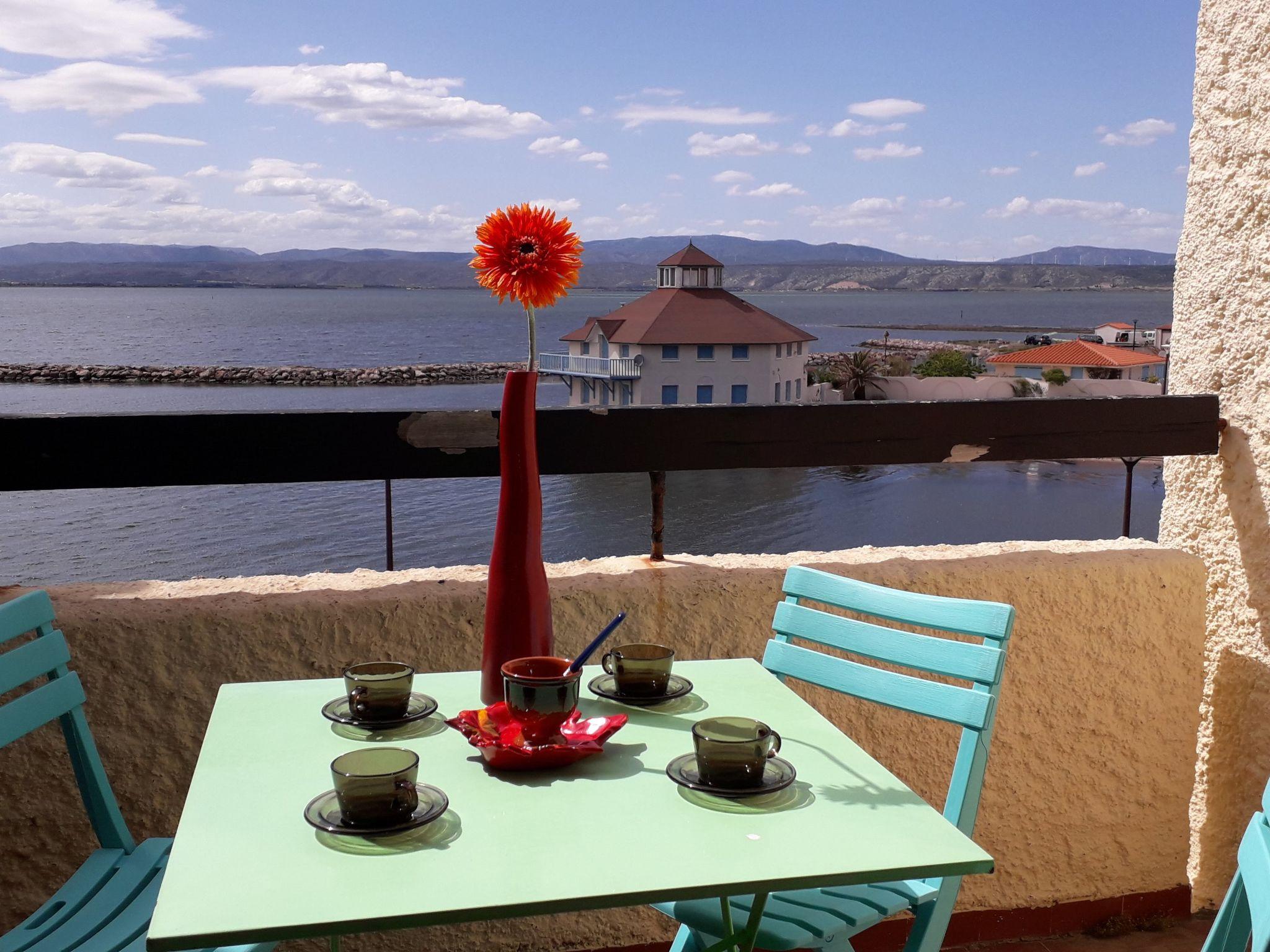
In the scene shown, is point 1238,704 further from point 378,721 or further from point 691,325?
point 691,325

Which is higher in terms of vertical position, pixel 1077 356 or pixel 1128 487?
pixel 1128 487

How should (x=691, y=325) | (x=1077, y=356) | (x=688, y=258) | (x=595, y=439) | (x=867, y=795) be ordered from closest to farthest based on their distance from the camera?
(x=867, y=795) < (x=595, y=439) < (x=691, y=325) < (x=688, y=258) < (x=1077, y=356)

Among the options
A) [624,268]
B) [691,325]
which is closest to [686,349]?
[691,325]

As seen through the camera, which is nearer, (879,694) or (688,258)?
(879,694)

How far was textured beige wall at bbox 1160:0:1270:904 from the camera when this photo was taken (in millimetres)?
1926

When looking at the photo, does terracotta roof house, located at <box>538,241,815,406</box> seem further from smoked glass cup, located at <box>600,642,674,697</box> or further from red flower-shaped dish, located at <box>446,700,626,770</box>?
red flower-shaped dish, located at <box>446,700,626,770</box>

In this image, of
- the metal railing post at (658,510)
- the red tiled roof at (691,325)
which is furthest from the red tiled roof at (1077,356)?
the metal railing post at (658,510)

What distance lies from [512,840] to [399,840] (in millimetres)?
94

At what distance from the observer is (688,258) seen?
54844 mm

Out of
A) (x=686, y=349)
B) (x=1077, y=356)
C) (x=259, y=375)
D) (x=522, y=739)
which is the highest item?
(x=522, y=739)

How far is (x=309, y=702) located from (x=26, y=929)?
17.9 inches

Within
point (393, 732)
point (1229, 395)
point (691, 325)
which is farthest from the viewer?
point (691, 325)

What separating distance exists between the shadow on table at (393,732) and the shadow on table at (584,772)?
0.32 feet

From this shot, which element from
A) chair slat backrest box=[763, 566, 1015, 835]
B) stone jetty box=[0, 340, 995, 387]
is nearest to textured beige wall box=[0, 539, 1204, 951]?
chair slat backrest box=[763, 566, 1015, 835]
